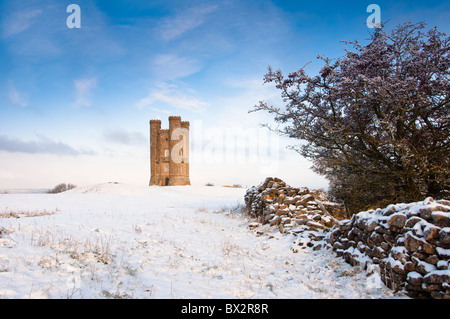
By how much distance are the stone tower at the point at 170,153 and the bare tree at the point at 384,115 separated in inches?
1296

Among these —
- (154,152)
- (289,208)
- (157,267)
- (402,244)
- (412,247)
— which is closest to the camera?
(412,247)

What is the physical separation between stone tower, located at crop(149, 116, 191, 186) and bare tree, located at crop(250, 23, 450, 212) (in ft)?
108

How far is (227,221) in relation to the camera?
11.9 meters

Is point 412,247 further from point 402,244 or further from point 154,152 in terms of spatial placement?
point 154,152

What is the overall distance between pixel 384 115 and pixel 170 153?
120ft

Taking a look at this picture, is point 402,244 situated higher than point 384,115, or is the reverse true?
point 384,115

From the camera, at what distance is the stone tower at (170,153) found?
136ft

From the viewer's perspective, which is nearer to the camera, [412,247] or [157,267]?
[412,247]

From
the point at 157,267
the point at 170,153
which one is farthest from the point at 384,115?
the point at 170,153

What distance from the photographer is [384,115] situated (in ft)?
22.9

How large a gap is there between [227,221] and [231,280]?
7.07 m
